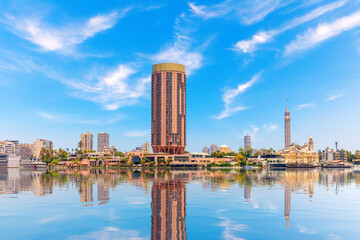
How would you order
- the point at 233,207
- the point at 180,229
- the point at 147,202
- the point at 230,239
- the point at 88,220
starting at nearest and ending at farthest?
the point at 230,239, the point at 180,229, the point at 88,220, the point at 233,207, the point at 147,202

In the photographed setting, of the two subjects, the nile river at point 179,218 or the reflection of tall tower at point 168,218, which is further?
the nile river at point 179,218

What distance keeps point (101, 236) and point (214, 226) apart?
34.4 ft

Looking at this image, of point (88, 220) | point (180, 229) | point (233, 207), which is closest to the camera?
point (180, 229)

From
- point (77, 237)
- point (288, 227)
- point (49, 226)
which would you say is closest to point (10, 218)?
point (49, 226)

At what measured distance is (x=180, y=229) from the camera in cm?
3103

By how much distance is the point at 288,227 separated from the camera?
1286 inches

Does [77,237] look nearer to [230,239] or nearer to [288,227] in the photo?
[230,239]

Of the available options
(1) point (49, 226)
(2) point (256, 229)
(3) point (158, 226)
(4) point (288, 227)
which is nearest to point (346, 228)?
(4) point (288, 227)

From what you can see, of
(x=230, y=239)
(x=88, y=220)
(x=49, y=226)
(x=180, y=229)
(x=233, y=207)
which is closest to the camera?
(x=230, y=239)

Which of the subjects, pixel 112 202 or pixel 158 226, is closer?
pixel 158 226

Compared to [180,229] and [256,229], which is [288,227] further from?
[180,229]

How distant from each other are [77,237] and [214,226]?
12349 millimetres

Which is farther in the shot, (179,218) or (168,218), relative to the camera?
(179,218)

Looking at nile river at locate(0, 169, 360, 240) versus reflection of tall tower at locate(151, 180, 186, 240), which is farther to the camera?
nile river at locate(0, 169, 360, 240)
